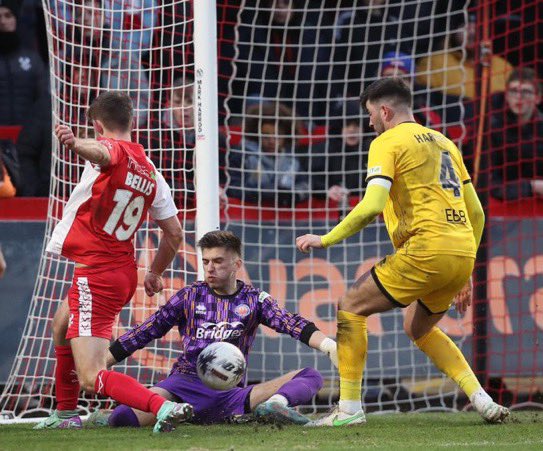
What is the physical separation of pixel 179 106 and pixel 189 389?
266 cm

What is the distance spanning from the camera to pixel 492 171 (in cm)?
946

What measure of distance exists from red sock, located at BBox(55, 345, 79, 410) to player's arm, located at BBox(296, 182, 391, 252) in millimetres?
1554

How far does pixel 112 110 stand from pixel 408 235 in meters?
1.73

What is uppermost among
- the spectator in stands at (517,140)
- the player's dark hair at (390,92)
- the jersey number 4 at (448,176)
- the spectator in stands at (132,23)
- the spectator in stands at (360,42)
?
the spectator in stands at (360,42)

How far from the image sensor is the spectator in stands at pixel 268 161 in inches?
366

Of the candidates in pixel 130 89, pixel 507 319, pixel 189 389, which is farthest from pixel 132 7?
pixel 507 319

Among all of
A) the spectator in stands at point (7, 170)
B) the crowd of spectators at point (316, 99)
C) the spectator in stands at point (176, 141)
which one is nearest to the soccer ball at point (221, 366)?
the spectator in stands at point (176, 141)

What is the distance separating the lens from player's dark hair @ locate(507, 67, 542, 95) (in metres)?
9.65

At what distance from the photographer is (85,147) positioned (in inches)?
226

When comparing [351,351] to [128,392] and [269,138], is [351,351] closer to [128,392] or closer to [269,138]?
[128,392]

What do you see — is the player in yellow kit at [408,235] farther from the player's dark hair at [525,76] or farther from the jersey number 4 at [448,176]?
the player's dark hair at [525,76]

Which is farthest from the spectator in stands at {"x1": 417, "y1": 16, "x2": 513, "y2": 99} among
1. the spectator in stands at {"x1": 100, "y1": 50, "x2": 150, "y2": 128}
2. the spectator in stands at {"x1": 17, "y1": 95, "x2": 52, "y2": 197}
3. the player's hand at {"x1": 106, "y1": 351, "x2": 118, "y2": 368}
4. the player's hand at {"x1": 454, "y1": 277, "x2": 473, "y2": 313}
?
the player's hand at {"x1": 106, "y1": 351, "x2": 118, "y2": 368}

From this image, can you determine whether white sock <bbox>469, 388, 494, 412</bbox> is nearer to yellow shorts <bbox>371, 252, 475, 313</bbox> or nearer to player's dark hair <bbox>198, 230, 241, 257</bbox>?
yellow shorts <bbox>371, 252, 475, 313</bbox>

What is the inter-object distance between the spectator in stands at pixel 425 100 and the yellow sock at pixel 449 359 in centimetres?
314
